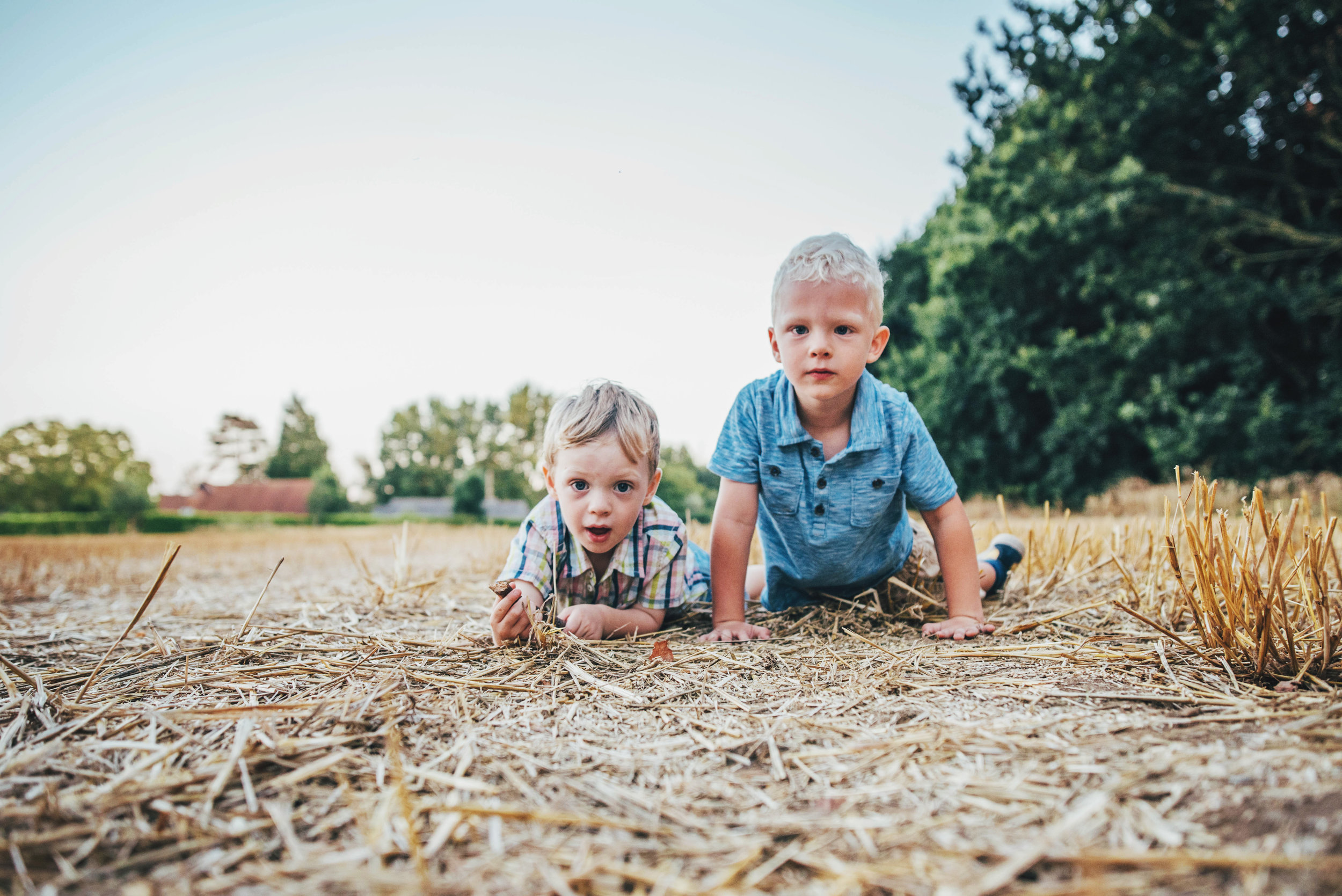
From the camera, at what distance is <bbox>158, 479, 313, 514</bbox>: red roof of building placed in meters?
41.3

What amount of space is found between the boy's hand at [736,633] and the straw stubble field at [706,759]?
8 centimetres

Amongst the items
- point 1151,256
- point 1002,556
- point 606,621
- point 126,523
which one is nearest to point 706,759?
point 606,621

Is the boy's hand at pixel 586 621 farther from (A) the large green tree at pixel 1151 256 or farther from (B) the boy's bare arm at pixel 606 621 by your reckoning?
(A) the large green tree at pixel 1151 256

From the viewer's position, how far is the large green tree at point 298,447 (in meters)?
48.8

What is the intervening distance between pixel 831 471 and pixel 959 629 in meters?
0.68

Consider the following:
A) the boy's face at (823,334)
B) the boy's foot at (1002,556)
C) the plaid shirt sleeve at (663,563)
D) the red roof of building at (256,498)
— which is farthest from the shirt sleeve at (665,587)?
the red roof of building at (256,498)

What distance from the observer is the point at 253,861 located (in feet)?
3.01

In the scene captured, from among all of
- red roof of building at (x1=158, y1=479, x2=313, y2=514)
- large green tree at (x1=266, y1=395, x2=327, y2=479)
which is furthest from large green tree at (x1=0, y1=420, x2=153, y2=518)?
large green tree at (x1=266, y1=395, x2=327, y2=479)

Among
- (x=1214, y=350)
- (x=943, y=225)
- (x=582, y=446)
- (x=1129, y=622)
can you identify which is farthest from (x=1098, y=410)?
(x=582, y=446)

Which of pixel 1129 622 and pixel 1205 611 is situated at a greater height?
pixel 1205 611

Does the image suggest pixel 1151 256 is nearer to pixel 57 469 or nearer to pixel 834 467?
pixel 834 467

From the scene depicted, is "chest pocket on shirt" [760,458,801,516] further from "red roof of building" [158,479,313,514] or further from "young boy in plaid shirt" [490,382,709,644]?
"red roof of building" [158,479,313,514]

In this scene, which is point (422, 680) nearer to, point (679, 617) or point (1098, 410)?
point (679, 617)

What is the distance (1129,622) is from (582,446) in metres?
1.95
